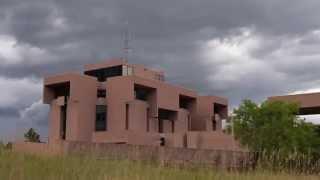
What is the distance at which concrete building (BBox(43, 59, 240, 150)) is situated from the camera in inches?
2562

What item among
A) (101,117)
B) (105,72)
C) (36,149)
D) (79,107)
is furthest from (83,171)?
(105,72)

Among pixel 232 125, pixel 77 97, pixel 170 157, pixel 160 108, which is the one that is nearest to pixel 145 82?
pixel 160 108

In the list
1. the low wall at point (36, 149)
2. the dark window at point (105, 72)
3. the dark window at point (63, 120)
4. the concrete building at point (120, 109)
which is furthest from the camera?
the dark window at point (105, 72)

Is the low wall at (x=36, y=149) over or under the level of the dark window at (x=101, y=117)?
under

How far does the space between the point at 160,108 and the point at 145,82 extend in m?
4.37

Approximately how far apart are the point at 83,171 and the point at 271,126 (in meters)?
32.1

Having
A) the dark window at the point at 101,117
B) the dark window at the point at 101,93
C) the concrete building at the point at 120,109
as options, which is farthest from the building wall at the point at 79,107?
the dark window at the point at 101,93

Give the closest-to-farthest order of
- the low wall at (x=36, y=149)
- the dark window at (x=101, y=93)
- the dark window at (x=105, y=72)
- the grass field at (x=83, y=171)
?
the grass field at (x=83, y=171), the low wall at (x=36, y=149), the dark window at (x=101, y=93), the dark window at (x=105, y=72)

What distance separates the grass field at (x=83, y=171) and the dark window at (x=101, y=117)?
203 feet

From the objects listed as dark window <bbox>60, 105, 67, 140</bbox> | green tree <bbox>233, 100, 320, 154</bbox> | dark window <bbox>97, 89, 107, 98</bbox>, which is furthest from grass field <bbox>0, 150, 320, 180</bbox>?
dark window <bbox>97, 89, 107, 98</bbox>

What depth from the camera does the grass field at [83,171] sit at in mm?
6848

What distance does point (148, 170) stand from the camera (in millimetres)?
7957

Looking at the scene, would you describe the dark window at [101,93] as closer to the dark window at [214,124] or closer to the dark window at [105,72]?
the dark window at [105,72]

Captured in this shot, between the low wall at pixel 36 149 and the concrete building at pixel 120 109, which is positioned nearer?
the low wall at pixel 36 149
